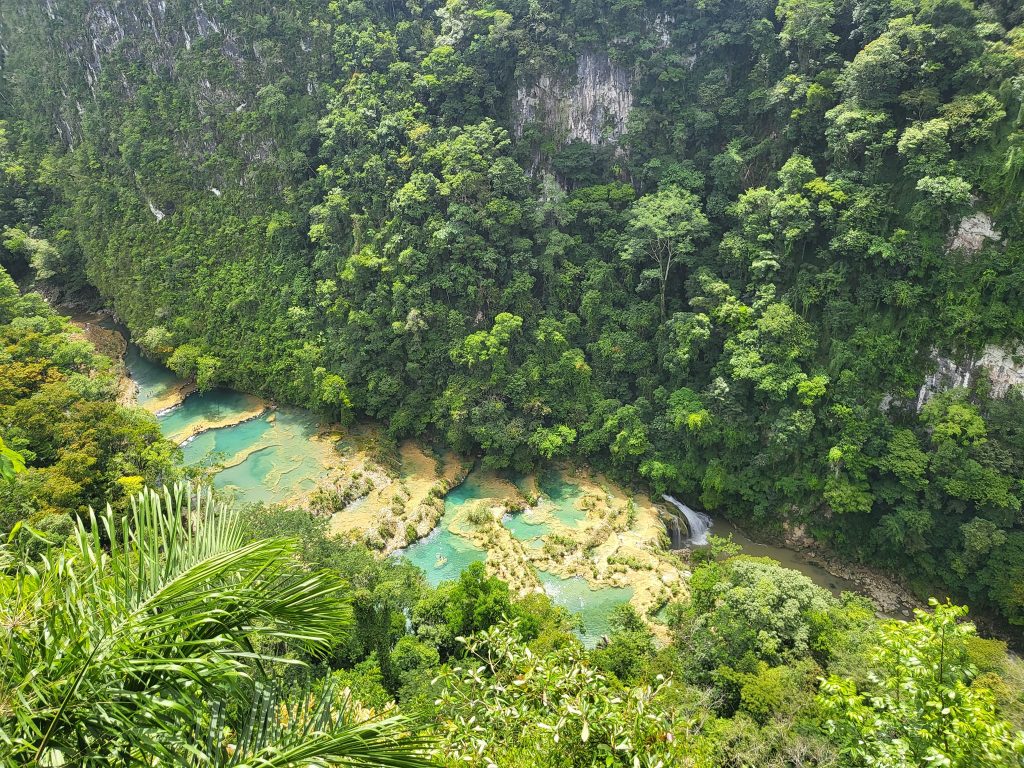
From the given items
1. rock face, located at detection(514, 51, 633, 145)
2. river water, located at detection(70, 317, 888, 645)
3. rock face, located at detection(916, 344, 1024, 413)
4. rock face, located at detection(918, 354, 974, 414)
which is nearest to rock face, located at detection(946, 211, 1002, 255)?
rock face, located at detection(916, 344, 1024, 413)

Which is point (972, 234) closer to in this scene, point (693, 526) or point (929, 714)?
point (693, 526)

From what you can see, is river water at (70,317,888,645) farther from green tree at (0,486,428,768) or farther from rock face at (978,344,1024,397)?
green tree at (0,486,428,768)

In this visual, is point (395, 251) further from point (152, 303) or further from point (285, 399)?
point (152, 303)

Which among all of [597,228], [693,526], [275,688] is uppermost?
[597,228]

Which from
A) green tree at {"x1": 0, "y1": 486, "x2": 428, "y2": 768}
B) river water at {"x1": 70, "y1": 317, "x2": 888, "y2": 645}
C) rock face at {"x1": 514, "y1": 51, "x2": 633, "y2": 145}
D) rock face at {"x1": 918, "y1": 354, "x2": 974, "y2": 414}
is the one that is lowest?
river water at {"x1": 70, "y1": 317, "x2": 888, "y2": 645}

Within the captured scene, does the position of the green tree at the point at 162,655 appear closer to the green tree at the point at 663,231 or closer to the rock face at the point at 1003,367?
the rock face at the point at 1003,367

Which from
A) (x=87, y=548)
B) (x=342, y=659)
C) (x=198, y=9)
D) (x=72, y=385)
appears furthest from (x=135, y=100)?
(x=87, y=548)

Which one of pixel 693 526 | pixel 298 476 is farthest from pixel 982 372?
pixel 298 476
